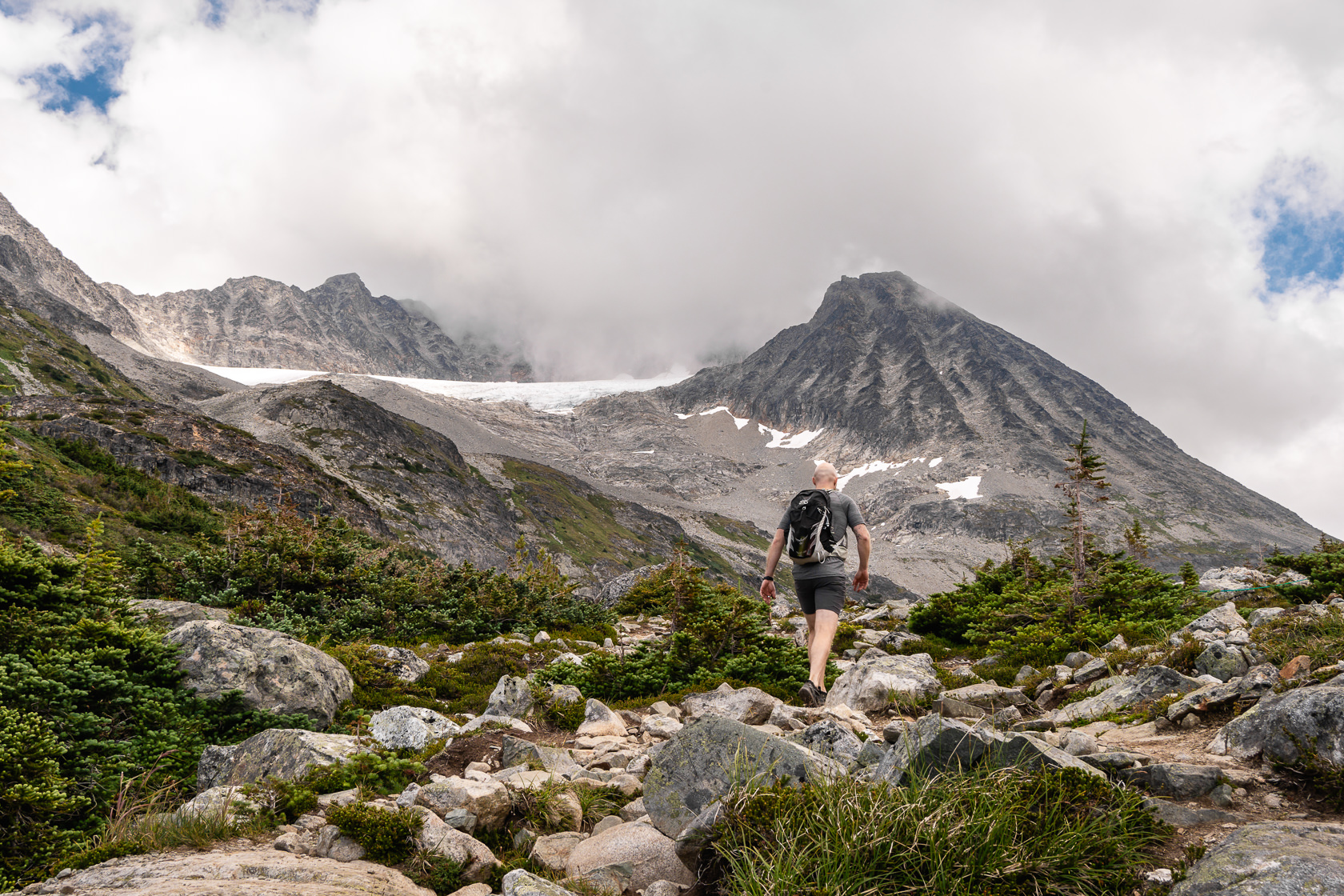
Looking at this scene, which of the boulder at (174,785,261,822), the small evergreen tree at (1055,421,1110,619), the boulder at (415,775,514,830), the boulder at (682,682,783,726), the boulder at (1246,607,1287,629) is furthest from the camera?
the small evergreen tree at (1055,421,1110,619)

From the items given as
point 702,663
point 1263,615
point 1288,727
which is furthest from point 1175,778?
point 1263,615

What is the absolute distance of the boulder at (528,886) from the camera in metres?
3.54

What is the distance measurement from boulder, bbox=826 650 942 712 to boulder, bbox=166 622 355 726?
6780 millimetres

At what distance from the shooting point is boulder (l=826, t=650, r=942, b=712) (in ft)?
27.2

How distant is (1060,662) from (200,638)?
13.0 m

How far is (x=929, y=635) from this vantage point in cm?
1584

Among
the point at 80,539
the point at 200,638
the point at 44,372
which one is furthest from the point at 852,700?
the point at 44,372

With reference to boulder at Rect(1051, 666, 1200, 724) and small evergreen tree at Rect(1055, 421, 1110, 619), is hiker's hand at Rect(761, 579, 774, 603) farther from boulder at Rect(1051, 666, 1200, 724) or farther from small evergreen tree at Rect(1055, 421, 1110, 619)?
small evergreen tree at Rect(1055, 421, 1110, 619)

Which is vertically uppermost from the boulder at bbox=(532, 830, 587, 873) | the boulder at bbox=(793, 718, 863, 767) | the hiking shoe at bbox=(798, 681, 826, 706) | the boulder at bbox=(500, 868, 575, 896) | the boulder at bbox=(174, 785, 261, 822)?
the boulder at bbox=(793, 718, 863, 767)

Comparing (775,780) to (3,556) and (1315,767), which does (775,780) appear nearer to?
(1315,767)

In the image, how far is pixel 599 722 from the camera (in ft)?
25.8

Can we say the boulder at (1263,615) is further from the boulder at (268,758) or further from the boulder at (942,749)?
the boulder at (268,758)

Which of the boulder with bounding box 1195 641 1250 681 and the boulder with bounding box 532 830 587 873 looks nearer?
the boulder with bounding box 532 830 587 873

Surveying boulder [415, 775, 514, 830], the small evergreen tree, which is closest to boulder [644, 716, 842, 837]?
boulder [415, 775, 514, 830]
